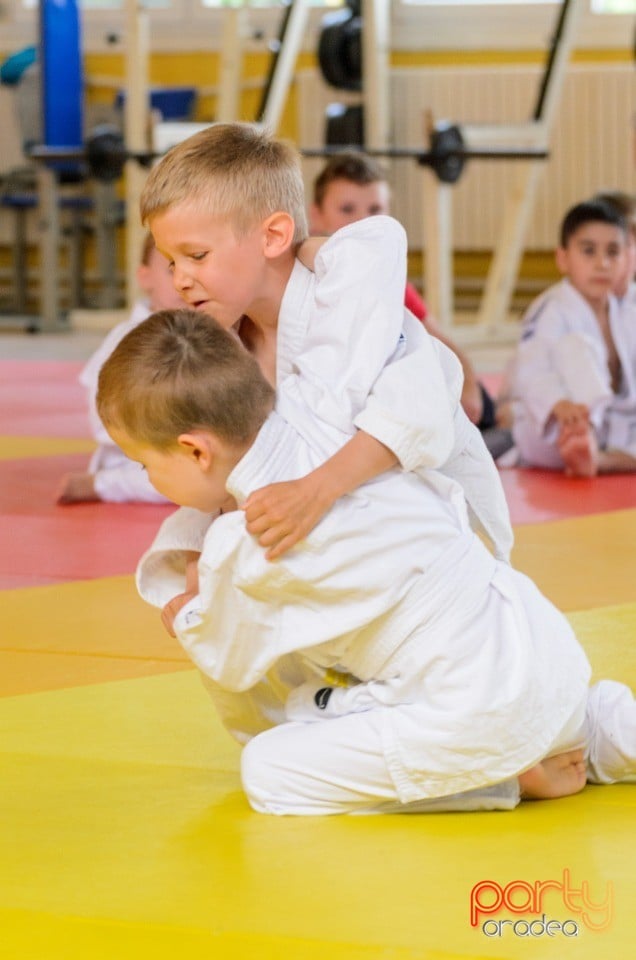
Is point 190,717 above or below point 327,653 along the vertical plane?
below

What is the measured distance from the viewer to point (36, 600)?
2.83m

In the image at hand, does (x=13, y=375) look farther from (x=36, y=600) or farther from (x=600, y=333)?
(x=36, y=600)

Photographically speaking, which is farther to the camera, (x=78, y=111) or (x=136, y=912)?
(x=78, y=111)

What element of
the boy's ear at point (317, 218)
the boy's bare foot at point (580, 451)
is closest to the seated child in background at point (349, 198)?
the boy's ear at point (317, 218)

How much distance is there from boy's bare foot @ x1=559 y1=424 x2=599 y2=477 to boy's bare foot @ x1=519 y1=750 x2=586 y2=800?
2497 millimetres

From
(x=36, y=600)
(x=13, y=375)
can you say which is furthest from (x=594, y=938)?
(x=13, y=375)

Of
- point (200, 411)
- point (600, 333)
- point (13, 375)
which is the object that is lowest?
point (13, 375)

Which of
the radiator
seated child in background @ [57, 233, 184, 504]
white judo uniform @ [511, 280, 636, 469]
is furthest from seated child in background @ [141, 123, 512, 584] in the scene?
the radiator

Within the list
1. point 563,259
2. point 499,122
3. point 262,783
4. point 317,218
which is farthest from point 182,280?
point 499,122

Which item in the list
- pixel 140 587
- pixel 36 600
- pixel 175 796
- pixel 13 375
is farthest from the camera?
pixel 13 375

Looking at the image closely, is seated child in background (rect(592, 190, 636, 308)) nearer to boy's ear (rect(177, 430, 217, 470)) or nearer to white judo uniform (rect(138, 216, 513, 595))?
white judo uniform (rect(138, 216, 513, 595))

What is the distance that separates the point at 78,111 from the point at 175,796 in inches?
273

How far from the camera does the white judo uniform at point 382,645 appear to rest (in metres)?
1.68

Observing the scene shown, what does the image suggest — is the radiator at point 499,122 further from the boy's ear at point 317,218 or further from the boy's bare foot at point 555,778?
the boy's bare foot at point 555,778
